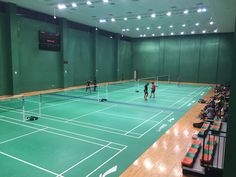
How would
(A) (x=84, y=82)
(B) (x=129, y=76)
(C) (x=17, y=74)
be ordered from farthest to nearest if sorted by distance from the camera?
(B) (x=129, y=76) → (A) (x=84, y=82) → (C) (x=17, y=74)

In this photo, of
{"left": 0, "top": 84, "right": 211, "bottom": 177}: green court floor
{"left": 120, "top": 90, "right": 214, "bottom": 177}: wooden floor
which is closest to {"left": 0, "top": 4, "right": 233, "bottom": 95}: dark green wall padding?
{"left": 0, "top": 84, "right": 211, "bottom": 177}: green court floor

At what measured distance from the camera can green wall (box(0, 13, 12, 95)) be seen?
16.8 m

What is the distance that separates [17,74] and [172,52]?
76.7ft

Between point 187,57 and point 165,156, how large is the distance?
2754cm

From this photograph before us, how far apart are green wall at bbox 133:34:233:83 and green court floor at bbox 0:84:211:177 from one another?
64.4ft

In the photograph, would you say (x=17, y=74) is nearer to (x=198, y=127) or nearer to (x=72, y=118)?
Answer: (x=72, y=118)

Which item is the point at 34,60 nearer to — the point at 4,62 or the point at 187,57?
the point at 4,62

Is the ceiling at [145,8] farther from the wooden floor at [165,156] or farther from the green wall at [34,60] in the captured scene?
the wooden floor at [165,156]

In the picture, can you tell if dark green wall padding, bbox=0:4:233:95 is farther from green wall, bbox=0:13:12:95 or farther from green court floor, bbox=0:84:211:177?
green court floor, bbox=0:84:211:177

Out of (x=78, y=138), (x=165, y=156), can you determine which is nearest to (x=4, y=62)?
(x=78, y=138)

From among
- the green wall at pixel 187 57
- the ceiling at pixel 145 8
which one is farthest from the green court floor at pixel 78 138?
the green wall at pixel 187 57

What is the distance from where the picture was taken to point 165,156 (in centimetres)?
635

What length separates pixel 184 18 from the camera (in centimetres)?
1966

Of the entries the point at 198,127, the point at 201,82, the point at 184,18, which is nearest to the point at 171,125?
the point at 198,127
